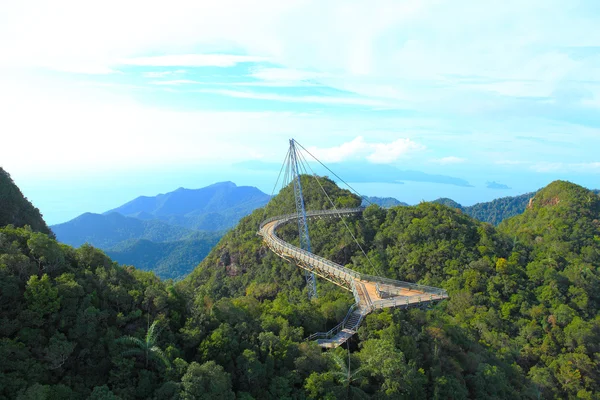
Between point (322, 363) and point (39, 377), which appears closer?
point (39, 377)

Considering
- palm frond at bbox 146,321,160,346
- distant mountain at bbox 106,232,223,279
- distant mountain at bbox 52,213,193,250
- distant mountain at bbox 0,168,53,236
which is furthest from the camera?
distant mountain at bbox 52,213,193,250

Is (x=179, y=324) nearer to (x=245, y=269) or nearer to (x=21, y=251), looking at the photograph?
(x=21, y=251)

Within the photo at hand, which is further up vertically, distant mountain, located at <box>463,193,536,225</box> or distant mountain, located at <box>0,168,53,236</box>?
distant mountain, located at <box>0,168,53,236</box>

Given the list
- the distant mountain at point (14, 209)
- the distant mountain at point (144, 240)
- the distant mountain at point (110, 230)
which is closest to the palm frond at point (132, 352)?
the distant mountain at point (14, 209)

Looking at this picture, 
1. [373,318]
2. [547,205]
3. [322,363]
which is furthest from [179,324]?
[547,205]

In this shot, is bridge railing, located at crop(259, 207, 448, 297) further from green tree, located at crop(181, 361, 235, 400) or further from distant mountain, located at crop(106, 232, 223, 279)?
distant mountain, located at crop(106, 232, 223, 279)

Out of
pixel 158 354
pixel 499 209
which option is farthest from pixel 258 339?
pixel 499 209

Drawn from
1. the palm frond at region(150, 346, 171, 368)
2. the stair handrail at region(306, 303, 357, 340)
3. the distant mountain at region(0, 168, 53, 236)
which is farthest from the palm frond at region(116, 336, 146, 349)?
the distant mountain at region(0, 168, 53, 236)
